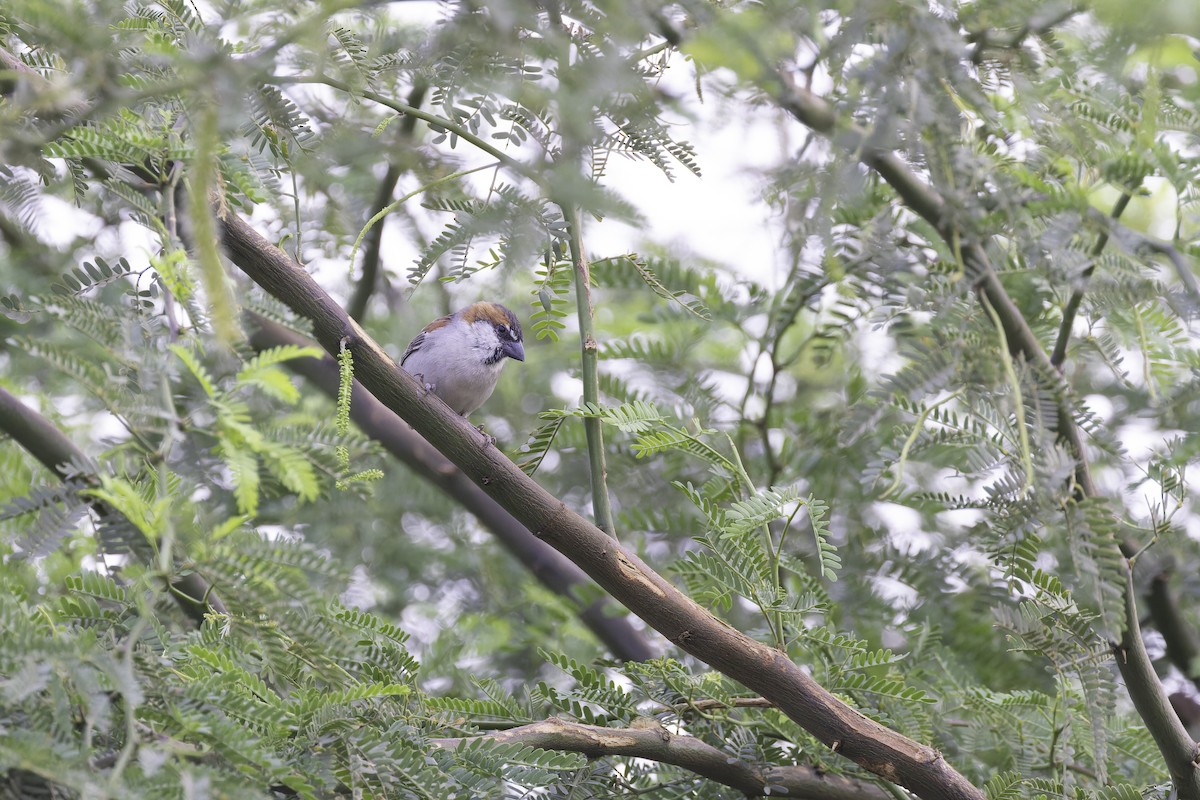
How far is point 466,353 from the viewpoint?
4.73 meters

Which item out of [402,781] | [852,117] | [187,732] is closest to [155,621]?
[187,732]

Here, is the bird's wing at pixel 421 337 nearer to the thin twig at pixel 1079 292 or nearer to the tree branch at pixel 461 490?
the tree branch at pixel 461 490

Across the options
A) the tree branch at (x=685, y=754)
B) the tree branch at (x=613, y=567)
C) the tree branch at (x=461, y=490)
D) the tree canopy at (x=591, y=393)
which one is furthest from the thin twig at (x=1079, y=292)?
the tree branch at (x=461, y=490)

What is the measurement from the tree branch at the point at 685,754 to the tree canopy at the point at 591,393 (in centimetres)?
1

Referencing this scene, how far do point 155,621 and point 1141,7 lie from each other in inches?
90.6

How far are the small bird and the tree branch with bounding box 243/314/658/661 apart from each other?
308 millimetres

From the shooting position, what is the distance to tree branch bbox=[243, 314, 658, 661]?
4.81 meters

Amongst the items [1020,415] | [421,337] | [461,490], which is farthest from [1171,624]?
[421,337]

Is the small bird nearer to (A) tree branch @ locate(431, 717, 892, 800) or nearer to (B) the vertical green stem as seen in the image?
(B) the vertical green stem

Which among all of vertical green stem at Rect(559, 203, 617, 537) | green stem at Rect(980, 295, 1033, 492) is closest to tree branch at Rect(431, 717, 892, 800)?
vertical green stem at Rect(559, 203, 617, 537)

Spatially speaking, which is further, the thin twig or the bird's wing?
the bird's wing

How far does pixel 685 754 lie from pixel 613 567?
1.98 feet

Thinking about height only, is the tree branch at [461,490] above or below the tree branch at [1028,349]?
above

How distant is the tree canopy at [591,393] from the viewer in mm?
1741
